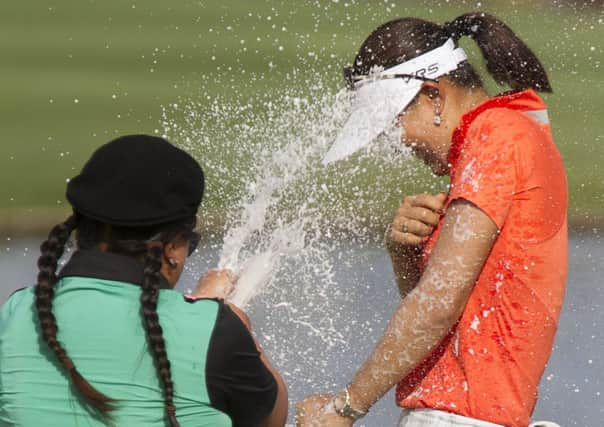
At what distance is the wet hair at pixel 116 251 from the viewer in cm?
185

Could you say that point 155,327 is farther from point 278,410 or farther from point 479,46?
point 479,46

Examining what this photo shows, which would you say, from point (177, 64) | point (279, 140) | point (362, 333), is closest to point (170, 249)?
point (362, 333)

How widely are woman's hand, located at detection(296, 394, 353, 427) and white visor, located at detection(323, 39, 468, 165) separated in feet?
1.82

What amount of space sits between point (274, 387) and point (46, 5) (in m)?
9.10

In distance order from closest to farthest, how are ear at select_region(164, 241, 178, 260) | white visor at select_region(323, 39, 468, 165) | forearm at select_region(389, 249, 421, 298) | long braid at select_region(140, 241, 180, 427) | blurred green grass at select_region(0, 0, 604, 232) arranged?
1. long braid at select_region(140, 241, 180, 427)
2. ear at select_region(164, 241, 178, 260)
3. white visor at select_region(323, 39, 468, 165)
4. forearm at select_region(389, 249, 421, 298)
5. blurred green grass at select_region(0, 0, 604, 232)

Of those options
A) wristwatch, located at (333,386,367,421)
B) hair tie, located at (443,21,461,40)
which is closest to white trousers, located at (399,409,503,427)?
wristwatch, located at (333,386,367,421)

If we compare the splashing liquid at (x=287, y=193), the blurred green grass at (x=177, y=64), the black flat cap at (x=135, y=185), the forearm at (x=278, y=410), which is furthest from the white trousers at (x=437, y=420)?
the blurred green grass at (x=177, y=64)

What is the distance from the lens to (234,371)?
1896 millimetres

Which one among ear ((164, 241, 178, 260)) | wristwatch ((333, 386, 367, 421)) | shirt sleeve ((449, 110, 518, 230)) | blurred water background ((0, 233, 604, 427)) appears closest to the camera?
ear ((164, 241, 178, 260))

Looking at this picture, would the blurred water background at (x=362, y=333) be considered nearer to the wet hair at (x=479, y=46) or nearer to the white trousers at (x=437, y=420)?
the white trousers at (x=437, y=420)

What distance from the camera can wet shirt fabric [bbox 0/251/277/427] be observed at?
1867 mm

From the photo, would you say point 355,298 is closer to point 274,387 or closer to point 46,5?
point 274,387

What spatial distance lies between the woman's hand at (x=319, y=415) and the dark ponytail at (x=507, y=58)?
0.79m

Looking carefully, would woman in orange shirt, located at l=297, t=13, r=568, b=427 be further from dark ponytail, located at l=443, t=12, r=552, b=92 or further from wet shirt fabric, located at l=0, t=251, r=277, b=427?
wet shirt fabric, located at l=0, t=251, r=277, b=427
